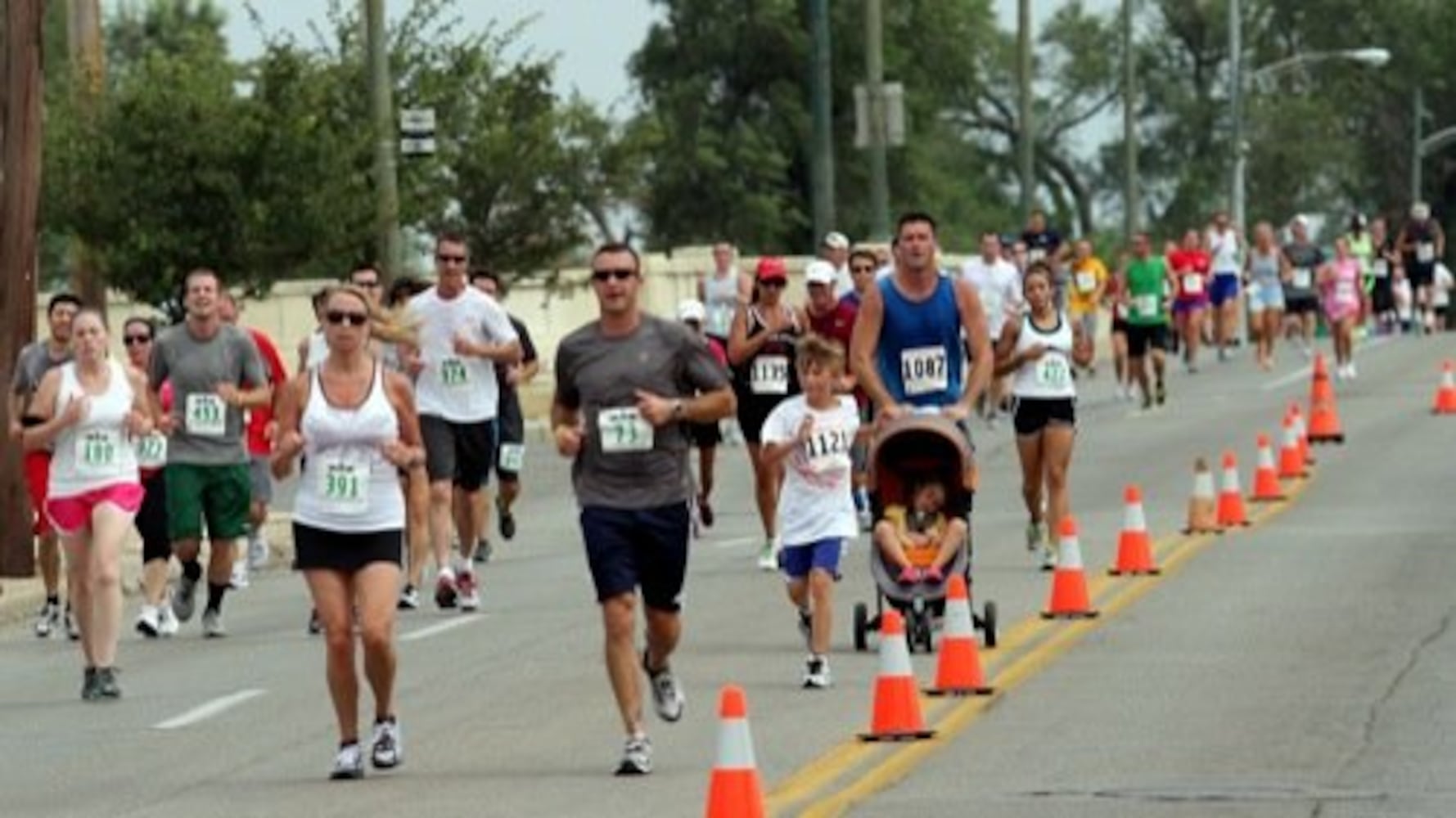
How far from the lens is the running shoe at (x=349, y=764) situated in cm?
1720

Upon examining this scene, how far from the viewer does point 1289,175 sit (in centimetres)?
12556

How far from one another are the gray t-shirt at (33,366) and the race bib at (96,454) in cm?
168

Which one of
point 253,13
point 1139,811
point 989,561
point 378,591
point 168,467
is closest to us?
point 1139,811

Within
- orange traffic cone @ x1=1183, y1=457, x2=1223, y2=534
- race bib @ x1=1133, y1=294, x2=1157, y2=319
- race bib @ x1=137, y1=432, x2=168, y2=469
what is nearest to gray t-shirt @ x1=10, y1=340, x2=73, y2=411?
race bib @ x1=137, y1=432, x2=168, y2=469

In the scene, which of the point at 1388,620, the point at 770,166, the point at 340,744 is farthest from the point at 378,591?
the point at 770,166

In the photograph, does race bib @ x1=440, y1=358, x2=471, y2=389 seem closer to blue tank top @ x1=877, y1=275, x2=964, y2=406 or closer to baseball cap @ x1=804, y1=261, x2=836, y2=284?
baseball cap @ x1=804, y1=261, x2=836, y2=284

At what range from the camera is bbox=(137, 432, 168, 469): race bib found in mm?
24922

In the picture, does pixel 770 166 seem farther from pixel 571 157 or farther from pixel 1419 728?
pixel 1419 728

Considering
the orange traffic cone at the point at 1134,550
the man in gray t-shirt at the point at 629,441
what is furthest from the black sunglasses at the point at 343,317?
the orange traffic cone at the point at 1134,550

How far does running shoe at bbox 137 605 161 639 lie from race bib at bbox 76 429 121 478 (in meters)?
3.65

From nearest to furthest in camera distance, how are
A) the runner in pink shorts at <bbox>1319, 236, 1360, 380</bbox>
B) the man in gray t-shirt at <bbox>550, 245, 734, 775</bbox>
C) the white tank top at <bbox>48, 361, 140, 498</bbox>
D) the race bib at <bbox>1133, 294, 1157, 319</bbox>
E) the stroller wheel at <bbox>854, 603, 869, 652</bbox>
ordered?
the man in gray t-shirt at <bbox>550, 245, 734, 775</bbox>
the white tank top at <bbox>48, 361, 140, 498</bbox>
the stroller wheel at <bbox>854, 603, 869, 652</bbox>
the race bib at <bbox>1133, 294, 1157, 319</bbox>
the runner in pink shorts at <bbox>1319, 236, 1360, 380</bbox>

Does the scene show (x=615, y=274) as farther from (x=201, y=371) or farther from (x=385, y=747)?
(x=201, y=371)

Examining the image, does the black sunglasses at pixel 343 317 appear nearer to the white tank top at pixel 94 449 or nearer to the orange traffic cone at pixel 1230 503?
the white tank top at pixel 94 449

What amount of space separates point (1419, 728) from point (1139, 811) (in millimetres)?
2773
